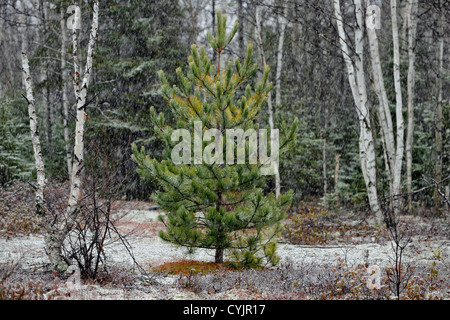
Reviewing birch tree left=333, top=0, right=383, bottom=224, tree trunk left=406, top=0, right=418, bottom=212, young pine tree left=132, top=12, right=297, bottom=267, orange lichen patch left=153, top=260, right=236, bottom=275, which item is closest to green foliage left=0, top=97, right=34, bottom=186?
orange lichen patch left=153, top=260, right=236, bottom=275

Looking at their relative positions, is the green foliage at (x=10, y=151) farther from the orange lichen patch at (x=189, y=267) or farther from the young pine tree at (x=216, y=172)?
the young pine tree at (x=216, y=172)

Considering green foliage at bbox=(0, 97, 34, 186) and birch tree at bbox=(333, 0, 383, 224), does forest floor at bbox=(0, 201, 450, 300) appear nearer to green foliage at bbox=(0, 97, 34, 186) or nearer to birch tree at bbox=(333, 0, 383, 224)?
birch tree at bbox=(333, 0, 383, 224)

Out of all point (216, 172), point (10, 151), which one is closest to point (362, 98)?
point (216, 172)

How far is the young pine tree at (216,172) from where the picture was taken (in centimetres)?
681

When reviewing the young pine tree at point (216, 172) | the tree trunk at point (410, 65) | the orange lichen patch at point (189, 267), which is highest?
the tree trunk at point (410, 65)

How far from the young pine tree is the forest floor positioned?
2.16 ft

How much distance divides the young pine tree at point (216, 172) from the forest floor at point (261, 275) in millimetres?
658

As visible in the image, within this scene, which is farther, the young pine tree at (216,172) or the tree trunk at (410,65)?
the tree trunk at (410,65)

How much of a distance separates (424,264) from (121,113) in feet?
41.4

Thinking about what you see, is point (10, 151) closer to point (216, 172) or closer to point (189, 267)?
point (189, 267)

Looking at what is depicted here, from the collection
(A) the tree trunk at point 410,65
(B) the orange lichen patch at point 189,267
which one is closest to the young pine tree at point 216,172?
(B) the orange lichen patch at point 189,267

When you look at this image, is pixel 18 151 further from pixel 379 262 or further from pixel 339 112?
pixel 339 112

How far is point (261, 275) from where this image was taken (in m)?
6.47

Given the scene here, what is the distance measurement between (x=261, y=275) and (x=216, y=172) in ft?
6.27
